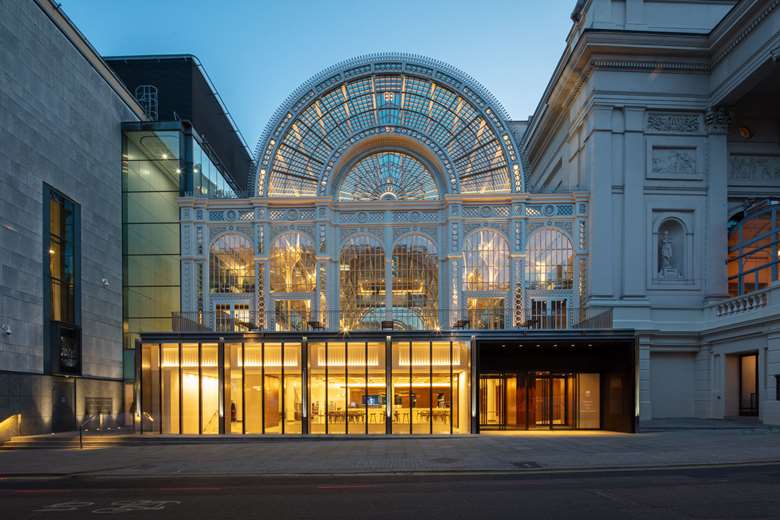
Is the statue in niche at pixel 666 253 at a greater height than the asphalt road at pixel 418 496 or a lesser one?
greater

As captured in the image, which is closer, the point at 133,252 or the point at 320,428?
the point at 320,428

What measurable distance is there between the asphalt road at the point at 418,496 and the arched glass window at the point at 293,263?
18785mm

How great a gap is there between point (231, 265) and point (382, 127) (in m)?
11.4

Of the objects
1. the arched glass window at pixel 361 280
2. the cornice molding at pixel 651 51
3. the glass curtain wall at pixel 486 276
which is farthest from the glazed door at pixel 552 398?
the cornice molding at pixel 651 51

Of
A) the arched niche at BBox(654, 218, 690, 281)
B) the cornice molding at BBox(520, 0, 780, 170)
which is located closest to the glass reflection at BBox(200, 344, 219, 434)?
the arched niche at BBox(654, 218, 690, 281)

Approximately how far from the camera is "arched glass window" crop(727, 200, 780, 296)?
31.9m

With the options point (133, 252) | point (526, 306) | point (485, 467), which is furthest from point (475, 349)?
point (133, 252)

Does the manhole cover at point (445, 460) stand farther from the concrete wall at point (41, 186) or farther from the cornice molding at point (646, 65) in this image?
the cornice molding at point (646, 65)

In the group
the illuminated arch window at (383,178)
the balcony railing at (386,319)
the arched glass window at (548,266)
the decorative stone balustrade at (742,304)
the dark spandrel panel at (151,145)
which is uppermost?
the dark spandrel panel at (151,145)

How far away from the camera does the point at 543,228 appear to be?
112ft

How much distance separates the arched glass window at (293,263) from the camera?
113 ft

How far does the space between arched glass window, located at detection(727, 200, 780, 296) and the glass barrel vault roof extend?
12.3 meters

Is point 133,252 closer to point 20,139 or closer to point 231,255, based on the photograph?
point 231,255

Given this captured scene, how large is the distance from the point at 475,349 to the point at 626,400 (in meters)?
7.12
